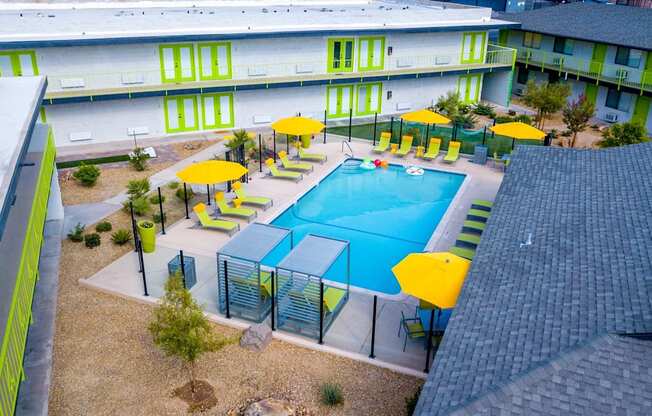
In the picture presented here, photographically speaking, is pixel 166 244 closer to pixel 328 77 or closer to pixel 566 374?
pixel 566 374

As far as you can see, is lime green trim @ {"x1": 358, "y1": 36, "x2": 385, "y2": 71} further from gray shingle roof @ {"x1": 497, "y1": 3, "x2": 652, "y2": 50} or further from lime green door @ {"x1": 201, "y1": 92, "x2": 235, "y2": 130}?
gray shingle roof @ {"x1": 497, "y1": 3, "x2": 652, "y2": 50}

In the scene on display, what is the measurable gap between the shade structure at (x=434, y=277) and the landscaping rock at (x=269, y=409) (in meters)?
3.96

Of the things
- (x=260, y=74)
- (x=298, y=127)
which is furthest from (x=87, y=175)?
(x=260, y=74)

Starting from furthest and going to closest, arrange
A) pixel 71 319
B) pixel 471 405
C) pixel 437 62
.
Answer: pixel 437 62
pixel 71 319
pixel 471 405

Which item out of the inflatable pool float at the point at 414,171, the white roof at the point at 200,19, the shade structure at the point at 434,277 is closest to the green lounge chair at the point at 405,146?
the inflatable pool float at the point at 414,171

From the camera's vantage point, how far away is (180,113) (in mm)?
32344

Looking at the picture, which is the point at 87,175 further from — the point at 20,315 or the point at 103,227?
the point at 20,315

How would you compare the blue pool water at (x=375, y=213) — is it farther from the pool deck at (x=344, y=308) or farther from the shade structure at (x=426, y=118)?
the shade structure at (x=426, y=118)

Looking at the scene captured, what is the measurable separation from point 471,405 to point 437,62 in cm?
3226

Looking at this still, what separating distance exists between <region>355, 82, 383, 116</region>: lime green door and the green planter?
67.8 ft

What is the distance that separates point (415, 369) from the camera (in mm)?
14188

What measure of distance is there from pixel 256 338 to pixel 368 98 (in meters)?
24.8

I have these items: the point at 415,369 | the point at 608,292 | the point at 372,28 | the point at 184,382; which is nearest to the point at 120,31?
the point at 372,28

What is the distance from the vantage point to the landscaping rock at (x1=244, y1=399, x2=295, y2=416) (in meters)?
12.3
